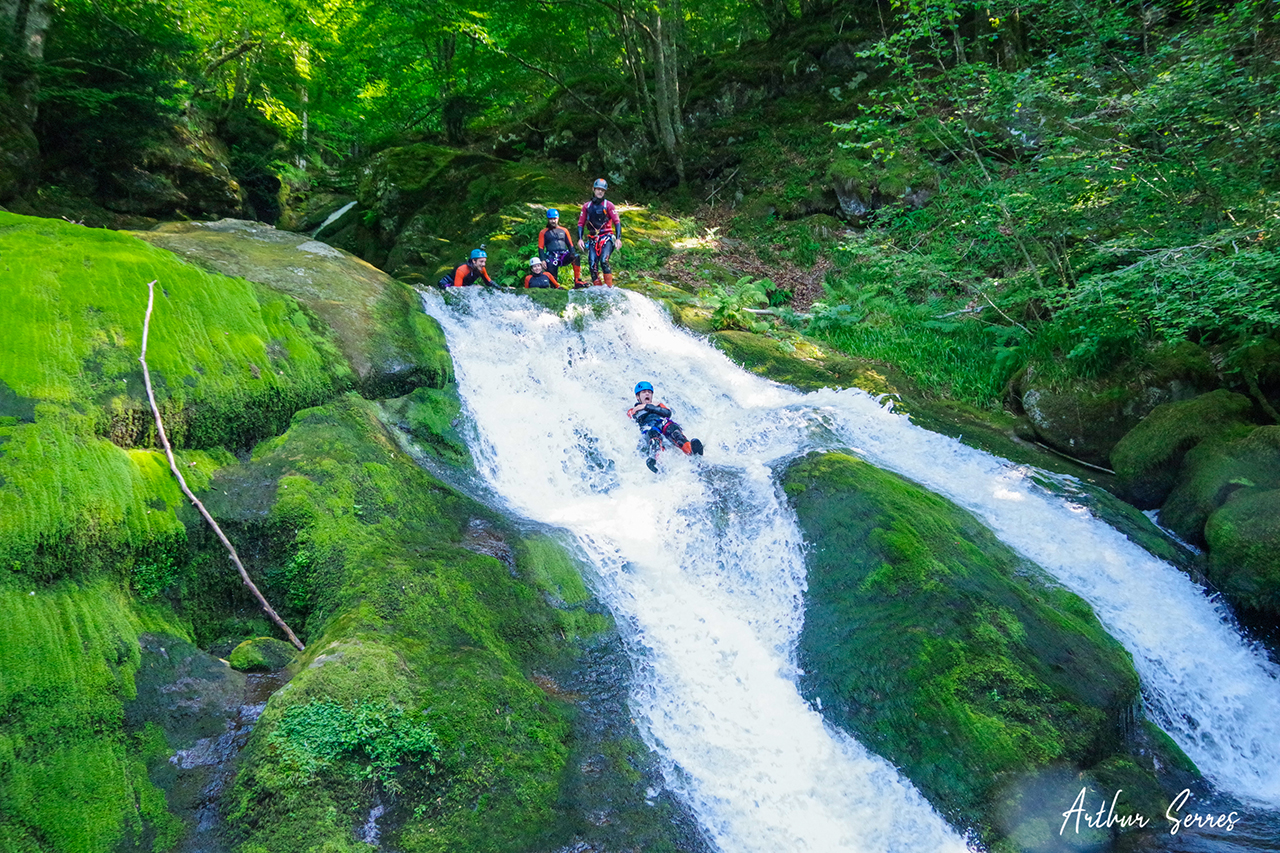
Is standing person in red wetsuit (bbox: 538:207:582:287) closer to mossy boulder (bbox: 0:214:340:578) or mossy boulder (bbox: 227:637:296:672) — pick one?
mossy boulder (bbox: 0:214:340:578)

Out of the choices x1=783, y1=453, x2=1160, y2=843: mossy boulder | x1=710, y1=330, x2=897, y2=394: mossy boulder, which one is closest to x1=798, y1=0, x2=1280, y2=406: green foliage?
x1=710, y1=330, x2=897, y2=394: mossy boulder

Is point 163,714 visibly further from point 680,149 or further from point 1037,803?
point 680,149

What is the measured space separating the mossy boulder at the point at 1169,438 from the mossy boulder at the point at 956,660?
2775mm

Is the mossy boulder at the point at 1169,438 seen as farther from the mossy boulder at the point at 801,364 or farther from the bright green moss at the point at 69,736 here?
the bright green moss at the point at 69,736

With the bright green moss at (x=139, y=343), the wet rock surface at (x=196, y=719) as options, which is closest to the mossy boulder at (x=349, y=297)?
the bright green moss at (x=139, y=343)

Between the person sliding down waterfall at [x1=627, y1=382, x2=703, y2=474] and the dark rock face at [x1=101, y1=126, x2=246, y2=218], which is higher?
the dark rock face at [x1=101, y1=126, x2=246, y2=218]

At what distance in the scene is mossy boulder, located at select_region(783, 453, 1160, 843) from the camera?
14.9 ft

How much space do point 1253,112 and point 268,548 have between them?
31.9 feet

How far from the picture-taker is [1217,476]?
705cm

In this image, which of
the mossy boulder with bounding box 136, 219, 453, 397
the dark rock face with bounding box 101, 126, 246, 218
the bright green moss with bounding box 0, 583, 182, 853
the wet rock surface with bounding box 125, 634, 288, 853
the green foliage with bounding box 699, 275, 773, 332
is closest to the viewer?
the bright green moss with bounding box 0, 583, 182, 853

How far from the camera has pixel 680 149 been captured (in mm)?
18500

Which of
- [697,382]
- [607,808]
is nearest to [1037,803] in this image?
[607,808]

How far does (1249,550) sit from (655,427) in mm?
5787
